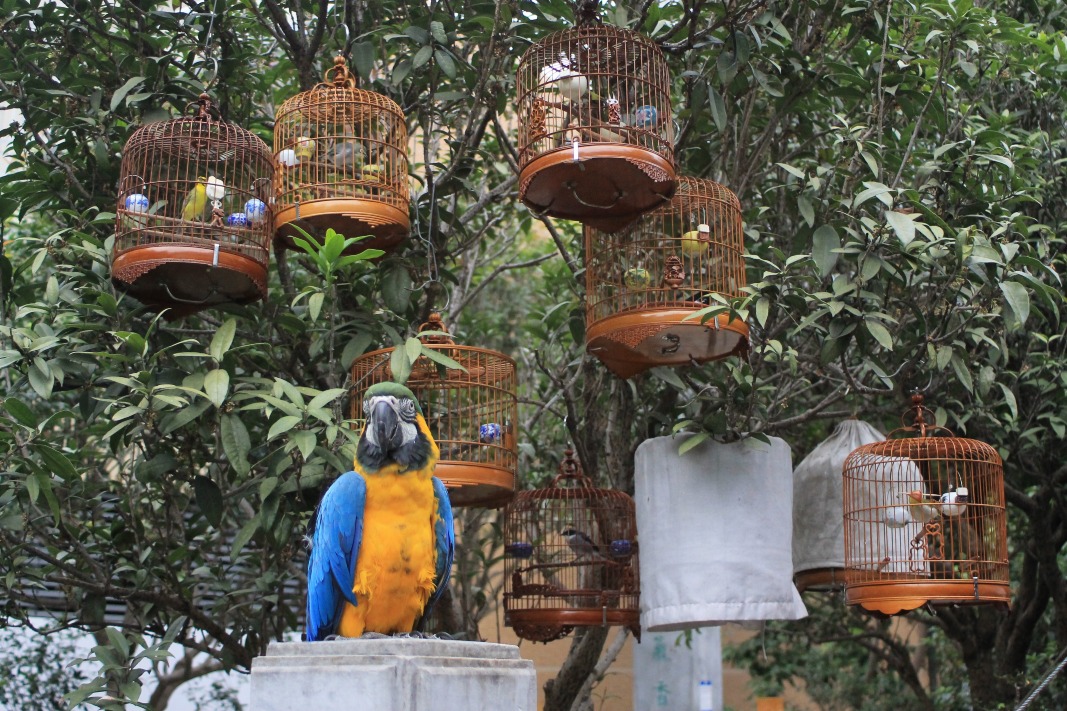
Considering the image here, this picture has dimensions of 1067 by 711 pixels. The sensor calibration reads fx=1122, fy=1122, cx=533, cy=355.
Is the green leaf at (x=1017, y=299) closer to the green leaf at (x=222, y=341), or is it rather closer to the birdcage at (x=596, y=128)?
the birdcage at (x=596, y=128)

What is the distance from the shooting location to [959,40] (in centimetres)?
522

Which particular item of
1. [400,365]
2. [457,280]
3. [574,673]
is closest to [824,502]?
[574,673]

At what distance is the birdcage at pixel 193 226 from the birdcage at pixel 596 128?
1.16 meters

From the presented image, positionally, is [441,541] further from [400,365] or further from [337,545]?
[400,365]

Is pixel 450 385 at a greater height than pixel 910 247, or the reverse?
pixel 910 247

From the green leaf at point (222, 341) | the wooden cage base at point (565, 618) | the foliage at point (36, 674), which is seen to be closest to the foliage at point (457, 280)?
the green leaf at point (222, 341)

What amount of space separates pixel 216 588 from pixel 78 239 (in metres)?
1.79

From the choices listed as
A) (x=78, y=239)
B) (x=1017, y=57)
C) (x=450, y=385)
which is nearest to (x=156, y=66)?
(x=78, y=239)

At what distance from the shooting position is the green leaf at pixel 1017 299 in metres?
4.27

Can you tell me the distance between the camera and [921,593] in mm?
4492

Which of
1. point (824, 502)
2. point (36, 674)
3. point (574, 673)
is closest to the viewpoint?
point (824, 502)

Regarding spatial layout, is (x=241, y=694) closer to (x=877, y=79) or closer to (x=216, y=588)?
(x=216, y=588)

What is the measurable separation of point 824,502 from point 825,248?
4.27 feet

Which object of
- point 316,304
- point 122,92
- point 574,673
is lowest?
point 574,673
